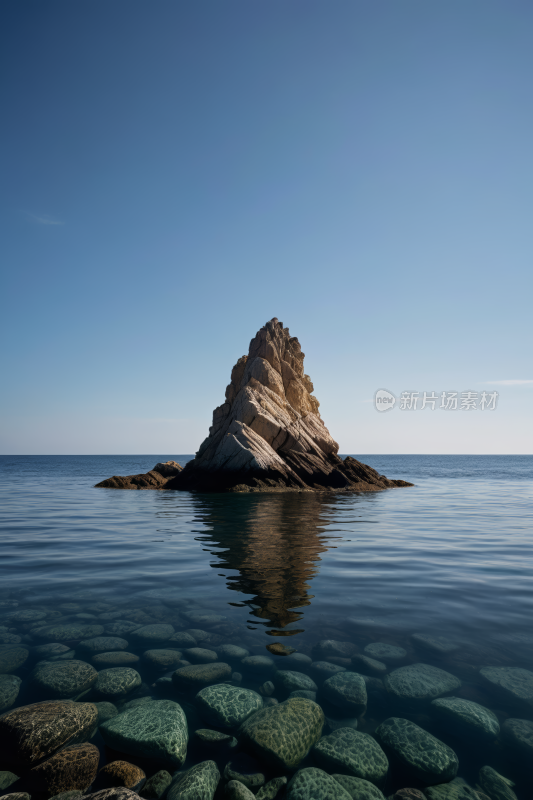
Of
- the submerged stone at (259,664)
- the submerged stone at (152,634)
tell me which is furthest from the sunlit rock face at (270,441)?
the submerged stone at (259,664)

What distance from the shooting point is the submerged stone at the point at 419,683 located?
479 centimetres

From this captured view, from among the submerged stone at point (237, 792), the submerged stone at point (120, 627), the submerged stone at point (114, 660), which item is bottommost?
the submerged stone at point (237, 792)

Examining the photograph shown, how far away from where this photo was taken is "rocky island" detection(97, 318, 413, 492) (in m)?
33.3

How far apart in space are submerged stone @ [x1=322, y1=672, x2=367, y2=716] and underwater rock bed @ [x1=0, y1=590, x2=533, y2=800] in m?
0.02

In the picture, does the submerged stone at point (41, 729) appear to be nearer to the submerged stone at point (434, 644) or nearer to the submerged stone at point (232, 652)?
the submerged stone at point (232, 652)

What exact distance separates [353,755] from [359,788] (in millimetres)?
290

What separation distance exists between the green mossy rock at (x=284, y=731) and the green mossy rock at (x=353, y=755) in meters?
0.16

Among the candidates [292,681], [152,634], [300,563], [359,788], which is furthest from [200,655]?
[300,563]

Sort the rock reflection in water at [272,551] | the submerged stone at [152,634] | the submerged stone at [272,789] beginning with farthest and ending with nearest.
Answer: the rock reflection in water at [272,551] < the submerged stone at [152,634] < the submerged stone at [272,789]

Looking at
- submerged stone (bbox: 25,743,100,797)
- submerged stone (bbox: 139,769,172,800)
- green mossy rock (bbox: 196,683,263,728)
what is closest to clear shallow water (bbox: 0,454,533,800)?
green mossy rock (bbox: 196,683,263,728)

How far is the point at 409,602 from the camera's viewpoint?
307 inches

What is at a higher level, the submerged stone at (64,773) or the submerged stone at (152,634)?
the submerged stone at (152,634)

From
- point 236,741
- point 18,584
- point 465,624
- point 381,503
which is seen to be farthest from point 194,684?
point 381,503

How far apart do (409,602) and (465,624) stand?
1.17 meters
